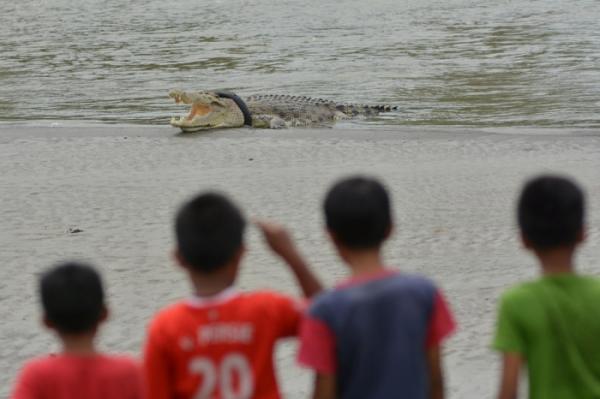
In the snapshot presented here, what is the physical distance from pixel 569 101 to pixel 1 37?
1485cm

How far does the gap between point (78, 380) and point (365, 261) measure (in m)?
0.74

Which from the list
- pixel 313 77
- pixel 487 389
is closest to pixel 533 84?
pixel 313 77

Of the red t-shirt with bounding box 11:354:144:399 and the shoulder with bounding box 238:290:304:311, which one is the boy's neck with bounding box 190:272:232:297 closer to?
the shoulder with bounding box 238:290:304:311

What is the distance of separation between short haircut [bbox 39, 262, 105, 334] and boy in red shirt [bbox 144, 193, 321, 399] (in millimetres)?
157

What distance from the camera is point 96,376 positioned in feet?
9.14

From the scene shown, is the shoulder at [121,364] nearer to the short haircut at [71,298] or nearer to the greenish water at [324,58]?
the short haircut at [71,298]

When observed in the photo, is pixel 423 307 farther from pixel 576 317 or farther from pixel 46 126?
pixel 46 126

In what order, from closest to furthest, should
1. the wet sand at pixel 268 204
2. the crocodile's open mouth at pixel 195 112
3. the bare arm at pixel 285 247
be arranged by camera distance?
the bare arm at pixel 285 247, the wet sand at pixel 268 204, the crocodile's open mouth at pixel 195 112

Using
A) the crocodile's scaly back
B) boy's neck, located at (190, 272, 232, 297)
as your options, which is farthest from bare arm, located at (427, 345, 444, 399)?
the crocodile's scaly back

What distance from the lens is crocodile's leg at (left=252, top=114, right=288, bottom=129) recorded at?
13.5 m

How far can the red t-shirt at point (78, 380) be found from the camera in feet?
9.11

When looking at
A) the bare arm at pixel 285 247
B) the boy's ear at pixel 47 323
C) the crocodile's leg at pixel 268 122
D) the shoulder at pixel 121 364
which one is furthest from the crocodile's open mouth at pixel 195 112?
the shoulder at pixel 121 364

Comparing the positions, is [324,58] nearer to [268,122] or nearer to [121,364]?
[268,122]

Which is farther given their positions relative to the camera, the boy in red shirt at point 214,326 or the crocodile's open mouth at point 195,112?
the crocodile's open mouth at point 195,112
